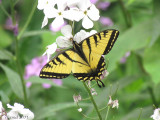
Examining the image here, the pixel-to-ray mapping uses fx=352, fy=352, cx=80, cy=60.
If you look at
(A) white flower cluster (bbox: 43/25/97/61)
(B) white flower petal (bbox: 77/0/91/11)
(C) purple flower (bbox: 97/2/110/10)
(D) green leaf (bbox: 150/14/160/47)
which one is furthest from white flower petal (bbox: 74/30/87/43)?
(C) purple flower (bbox: 97/2/110/10)

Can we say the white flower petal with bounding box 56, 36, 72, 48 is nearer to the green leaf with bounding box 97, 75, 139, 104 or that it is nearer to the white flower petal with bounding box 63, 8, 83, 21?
the white flower petal with bounding box 63, 8, 83, 21

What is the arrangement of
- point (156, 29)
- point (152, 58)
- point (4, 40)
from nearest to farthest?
point (156, 29)
point (152, 58)
point (4, 40)

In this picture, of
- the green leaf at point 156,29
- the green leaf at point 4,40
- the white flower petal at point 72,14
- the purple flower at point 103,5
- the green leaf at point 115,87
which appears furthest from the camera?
the purple flower at point 103,5

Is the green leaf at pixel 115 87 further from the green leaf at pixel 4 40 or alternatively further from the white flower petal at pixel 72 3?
the green leaf at pixel 4 40

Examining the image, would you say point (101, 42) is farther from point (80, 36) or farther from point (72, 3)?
point (72, 3)

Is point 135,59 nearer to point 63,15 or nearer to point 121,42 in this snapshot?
point 121,42

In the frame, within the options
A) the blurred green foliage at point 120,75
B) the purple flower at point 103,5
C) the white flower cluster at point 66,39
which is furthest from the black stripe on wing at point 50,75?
the purple flower at point 103,5

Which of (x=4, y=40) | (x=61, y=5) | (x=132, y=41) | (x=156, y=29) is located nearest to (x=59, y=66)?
(x=61, y=5)
